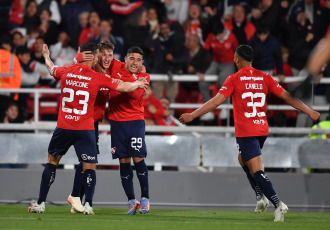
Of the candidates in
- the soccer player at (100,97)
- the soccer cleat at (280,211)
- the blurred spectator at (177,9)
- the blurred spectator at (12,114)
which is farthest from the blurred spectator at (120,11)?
the soccer cleat at (280,211)

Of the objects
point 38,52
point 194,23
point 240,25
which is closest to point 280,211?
point 240,25

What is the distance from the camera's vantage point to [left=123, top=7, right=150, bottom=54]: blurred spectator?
1574 centimetres

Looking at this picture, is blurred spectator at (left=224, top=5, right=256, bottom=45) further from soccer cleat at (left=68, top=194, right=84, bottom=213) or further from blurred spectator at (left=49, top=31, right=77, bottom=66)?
soccer cleat at (left=68, top=194, right=84, bottom=213)

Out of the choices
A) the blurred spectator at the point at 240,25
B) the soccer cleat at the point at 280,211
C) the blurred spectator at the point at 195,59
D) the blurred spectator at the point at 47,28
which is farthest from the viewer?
the blurred spectator at the point at 47,28

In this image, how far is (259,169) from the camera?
32.2 feet

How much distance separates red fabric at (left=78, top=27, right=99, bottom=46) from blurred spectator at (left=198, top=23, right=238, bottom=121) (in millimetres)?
2494

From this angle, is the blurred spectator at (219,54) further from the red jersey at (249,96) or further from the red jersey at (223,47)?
the red jersey at (249,96)

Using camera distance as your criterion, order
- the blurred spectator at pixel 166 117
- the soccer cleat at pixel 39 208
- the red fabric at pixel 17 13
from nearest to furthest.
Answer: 1. the soccer cleat at pixel 39 208
2. the blurred spectator at pixel 166 117
3. the red fabric at pixel 17 13

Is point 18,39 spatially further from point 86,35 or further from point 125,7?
point 125,7

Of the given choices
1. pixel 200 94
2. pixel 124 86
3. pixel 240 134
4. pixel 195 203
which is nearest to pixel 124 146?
pixel 124 86

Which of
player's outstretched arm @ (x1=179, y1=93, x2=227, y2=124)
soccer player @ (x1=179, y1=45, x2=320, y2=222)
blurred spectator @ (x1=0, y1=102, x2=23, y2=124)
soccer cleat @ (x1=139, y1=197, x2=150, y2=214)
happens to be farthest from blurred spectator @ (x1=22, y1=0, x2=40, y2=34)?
player's outstretched arm @ (x1=179, y1=93, x2=227, y2=124)

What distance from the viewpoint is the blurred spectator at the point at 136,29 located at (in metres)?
15.7

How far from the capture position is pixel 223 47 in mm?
14930

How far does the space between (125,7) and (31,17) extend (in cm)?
209
